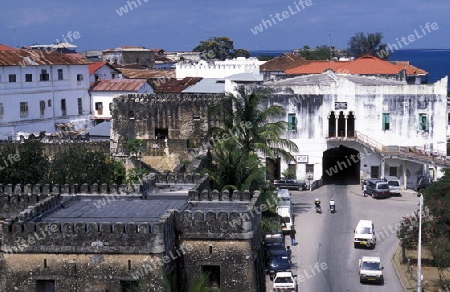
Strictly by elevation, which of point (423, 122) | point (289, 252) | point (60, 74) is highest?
point (60, 74)

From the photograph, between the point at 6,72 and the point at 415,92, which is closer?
the point at 415,92

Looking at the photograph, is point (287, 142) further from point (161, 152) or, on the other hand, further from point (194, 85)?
point (194, 85)

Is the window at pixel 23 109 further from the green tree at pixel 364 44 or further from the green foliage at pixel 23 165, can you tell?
the green tree at pixel 364 44

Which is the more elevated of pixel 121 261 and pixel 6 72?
pixel 6 72

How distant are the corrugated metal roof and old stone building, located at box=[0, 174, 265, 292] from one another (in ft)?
117

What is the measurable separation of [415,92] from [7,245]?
122 ft

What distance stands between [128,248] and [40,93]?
139 feet

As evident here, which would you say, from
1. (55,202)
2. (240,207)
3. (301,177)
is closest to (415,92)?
(301,177)

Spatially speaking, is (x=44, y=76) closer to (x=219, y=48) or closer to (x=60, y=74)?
(x=60, y=74)

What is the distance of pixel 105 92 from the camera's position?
68.0 meters

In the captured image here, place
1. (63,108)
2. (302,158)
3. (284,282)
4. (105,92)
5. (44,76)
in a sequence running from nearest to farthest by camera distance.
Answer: (284,282), (302,158), (44,76), (63,108), (105,92)

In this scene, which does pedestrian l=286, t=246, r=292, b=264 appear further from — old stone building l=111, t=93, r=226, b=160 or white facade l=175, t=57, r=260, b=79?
white facade l=175, t=57, r=260, b=79

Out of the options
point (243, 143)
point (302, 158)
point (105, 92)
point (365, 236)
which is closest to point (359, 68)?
point (302, 158)

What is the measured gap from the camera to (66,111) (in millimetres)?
65750
